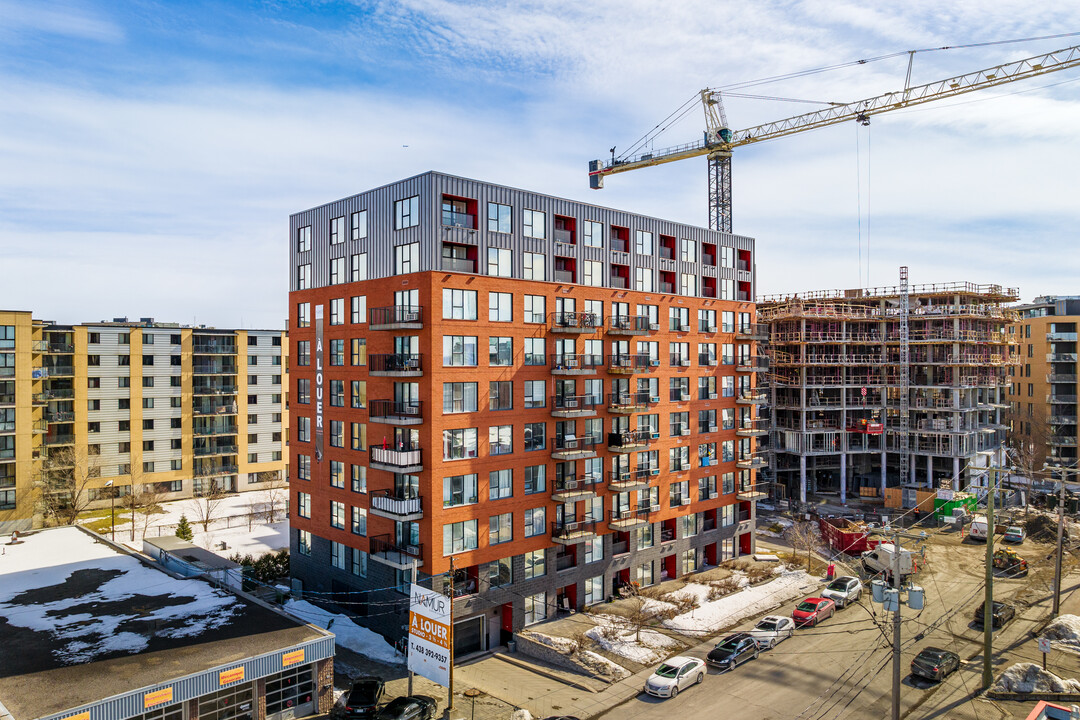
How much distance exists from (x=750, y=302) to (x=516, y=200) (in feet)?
93.7

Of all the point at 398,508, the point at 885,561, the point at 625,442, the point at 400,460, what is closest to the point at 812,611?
the point at 885,561

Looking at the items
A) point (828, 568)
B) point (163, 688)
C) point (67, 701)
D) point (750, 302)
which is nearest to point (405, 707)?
point (163, 688)

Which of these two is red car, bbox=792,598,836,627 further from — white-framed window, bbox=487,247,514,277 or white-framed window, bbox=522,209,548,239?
white-framed window, bbox=522,209,548,239

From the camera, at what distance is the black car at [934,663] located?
3841 cm

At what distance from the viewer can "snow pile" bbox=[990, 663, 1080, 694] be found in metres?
36.4

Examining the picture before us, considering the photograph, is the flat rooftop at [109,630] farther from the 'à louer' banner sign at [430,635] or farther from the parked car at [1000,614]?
the parked car at [1000,614]

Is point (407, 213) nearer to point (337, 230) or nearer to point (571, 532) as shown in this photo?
point (337, 230)

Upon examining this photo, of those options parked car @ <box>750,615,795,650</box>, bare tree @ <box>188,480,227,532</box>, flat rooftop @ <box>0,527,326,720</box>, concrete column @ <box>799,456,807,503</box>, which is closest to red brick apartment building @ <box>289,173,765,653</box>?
flat rooftop @ <box>0,527,326,720</box>

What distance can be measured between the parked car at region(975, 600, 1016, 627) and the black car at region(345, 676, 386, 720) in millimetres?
39104

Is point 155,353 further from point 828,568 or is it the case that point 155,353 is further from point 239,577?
point 828,568

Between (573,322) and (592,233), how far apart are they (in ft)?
24.8

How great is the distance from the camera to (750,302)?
65.5 metres

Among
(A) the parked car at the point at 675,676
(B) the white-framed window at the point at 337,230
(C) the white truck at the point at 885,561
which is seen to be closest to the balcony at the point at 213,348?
(B) the white-framed window at the point at 337,230

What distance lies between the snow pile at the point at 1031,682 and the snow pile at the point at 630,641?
1772cm
